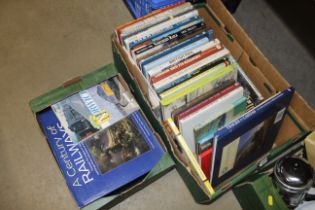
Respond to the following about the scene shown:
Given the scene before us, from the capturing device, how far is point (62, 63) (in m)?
1.62

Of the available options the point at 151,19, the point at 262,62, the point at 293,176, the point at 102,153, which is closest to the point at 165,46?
the point at 151,19

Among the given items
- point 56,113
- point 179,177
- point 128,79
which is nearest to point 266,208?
point 179,177

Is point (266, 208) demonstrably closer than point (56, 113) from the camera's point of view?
Yes

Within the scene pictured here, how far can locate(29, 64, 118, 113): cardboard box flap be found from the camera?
1.33 m

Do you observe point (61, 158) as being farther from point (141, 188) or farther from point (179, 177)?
point (179, 177)

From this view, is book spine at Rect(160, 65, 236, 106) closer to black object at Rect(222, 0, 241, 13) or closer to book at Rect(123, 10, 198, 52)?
book at Rect(123, 10, 198, 52)

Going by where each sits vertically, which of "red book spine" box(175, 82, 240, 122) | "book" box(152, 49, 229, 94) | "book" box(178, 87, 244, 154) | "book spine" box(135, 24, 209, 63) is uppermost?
"book spine" box(135, 24, 209, 63)

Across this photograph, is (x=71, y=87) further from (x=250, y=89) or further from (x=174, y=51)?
(x=250, y=89)

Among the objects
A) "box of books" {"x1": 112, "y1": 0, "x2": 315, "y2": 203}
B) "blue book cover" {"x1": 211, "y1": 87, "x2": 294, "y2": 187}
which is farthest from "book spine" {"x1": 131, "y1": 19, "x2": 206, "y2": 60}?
"blue book cover" {"x1": 211, "y1": 87, "x2": 294, "y2": 187}

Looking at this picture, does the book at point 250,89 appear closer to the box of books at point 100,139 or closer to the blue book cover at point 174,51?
the blue book cover at point 174,51

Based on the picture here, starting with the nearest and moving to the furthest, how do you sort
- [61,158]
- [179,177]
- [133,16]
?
[61,158] → [179,177] → [133,16]

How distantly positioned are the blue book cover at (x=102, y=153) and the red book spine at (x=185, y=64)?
28cm

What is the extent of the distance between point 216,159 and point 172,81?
28 centimetres

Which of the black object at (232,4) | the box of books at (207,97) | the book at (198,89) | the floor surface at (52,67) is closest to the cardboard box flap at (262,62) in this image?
the box of books at (207,97)
